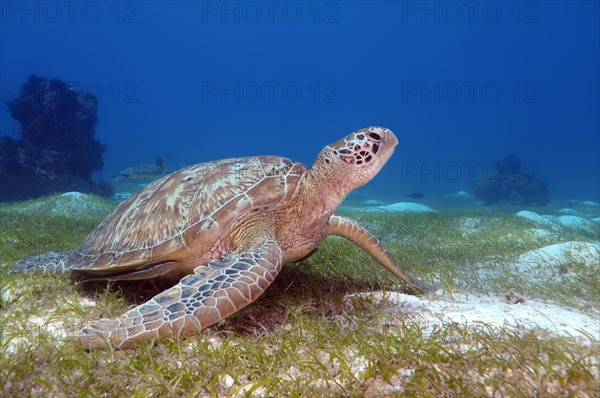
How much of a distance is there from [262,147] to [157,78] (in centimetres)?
6250

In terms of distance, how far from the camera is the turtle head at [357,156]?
2.86 m

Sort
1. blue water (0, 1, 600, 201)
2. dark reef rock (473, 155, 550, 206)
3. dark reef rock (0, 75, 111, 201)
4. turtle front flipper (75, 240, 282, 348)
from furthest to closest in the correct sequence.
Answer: blue water (0, 1, 600, 201) < dark reef rock (473, 155, 550, 206) < dark reef rock (0, 75, 111, 201) < turtle front flipper (75, 240, 282, 348)

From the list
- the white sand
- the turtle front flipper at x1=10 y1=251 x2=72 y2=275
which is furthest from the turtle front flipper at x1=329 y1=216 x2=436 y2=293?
the turtle front flipper at x1=10 y1=251 x2=72 y2=275

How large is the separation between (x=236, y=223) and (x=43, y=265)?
82.4 inches

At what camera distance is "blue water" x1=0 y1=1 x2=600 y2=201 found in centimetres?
11194

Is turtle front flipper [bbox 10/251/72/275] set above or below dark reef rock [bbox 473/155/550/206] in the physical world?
above

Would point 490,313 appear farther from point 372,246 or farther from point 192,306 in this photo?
point 192,306

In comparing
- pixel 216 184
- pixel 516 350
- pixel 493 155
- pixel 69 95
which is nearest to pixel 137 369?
pixel 216 184

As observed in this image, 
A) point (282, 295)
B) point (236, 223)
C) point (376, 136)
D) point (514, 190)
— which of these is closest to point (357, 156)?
point (376, 136)

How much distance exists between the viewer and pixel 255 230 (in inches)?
112

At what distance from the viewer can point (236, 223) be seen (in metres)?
2.86

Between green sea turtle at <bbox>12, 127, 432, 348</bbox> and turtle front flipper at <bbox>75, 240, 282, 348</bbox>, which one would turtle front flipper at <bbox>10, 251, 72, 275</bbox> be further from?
turtle front flipper at <bbox>75, 240, 282, 348</bbox>

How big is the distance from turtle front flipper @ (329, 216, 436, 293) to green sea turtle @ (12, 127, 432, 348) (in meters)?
0.01

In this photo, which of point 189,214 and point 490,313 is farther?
point 189,214
